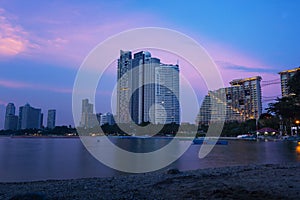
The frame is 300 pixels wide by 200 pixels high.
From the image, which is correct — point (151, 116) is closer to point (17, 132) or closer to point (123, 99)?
point (123, 99)

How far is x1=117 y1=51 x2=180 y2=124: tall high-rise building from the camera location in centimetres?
5807

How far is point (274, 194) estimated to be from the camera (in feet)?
18.1

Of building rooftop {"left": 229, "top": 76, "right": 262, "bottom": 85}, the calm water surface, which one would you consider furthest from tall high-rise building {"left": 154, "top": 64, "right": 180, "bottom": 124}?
building rooftop {"left": 229, "top": 76, "right": 262, "bottom": 85}

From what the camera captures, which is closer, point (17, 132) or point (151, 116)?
point (151, 116)

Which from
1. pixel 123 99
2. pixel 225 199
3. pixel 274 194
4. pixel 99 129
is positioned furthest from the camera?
pixel 99 129

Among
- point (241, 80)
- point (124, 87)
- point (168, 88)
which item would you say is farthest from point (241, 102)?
point (168, 88)

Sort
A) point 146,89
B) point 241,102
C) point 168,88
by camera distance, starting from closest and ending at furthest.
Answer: point 168,88 < point 146,89 < point 241,102

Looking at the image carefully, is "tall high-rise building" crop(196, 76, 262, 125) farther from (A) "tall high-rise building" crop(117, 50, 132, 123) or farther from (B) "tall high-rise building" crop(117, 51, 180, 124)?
(A) "tall high-rise building" crop(117, 50, 132, 123)

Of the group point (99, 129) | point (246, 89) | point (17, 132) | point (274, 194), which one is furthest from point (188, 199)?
point (17, 132)

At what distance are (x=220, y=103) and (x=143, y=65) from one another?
29025mm

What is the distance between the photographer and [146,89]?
73562 mm

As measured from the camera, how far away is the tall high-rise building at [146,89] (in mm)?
58066

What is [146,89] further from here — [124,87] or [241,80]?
[241,80]

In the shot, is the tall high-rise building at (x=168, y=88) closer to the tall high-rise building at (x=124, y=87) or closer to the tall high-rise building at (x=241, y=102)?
the tall high-rise building at (x=124, y=87)
